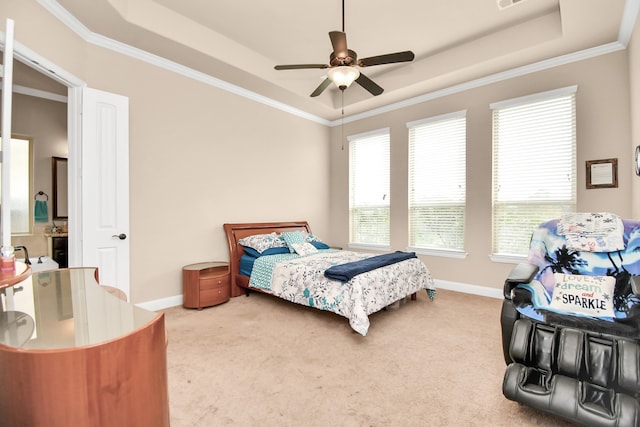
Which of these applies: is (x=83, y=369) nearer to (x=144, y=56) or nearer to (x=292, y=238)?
(x=292, y=238)

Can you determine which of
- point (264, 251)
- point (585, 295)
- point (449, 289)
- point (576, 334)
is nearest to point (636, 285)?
point (585, 295)

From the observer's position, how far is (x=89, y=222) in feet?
9.78

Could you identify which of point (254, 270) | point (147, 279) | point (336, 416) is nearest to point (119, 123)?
point (147, 279)

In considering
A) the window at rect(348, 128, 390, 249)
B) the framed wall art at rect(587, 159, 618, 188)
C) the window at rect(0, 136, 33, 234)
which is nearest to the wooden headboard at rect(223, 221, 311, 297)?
the window at rect(348, 128, 390, 249)

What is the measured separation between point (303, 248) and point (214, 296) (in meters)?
1.36

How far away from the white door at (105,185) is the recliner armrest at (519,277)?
11.6ft

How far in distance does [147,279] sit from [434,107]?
473 cm

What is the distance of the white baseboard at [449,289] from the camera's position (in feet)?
11.9

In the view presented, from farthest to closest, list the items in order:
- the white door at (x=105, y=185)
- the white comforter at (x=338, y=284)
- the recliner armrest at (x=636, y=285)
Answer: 1. the white door at (x=105, y=185)
2. the white comforter at (x=338, y=284)
3. the recliner armrest at (x=636, y=285)

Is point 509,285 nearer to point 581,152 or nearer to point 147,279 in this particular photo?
point 581,152

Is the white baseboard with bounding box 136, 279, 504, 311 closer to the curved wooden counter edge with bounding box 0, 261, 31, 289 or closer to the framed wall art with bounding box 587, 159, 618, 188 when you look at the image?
the framed wall art with bounding box 587, 159, 618, 188

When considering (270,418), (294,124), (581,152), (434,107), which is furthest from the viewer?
(294,124)

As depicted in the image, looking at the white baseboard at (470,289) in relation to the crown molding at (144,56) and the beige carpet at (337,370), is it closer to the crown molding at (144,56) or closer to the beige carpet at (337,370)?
the beige carpet at (337,370)

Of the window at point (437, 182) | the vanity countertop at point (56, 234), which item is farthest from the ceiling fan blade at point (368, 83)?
the vanity countertop at point (56, 234)
